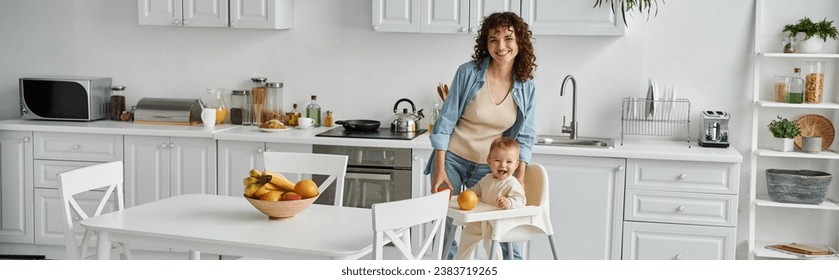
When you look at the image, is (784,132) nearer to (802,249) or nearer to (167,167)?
(802,249)

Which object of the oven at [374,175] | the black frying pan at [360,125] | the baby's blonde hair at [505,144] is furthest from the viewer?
the black frying pan at [360,125]

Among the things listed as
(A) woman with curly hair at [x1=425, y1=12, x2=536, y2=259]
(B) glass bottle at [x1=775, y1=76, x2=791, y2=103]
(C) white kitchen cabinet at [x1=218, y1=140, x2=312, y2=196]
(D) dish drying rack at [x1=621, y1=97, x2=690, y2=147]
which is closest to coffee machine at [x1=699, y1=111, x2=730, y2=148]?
(D) dish drying rack at [x1=621, y1=97, x2=690, y2=147]

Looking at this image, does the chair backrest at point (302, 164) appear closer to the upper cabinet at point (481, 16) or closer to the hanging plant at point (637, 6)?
the upper cabinet at point (481, 16)

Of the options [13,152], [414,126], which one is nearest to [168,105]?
[13,152]

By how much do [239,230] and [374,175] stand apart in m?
1.76

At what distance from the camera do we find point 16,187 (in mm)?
5082

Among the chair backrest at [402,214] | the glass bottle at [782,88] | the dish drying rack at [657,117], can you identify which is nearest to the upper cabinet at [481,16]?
the dish drying rack at [657,117]

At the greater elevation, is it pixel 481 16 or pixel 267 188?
pixel 481 16

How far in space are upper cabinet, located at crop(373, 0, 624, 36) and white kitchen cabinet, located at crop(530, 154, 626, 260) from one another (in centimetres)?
62

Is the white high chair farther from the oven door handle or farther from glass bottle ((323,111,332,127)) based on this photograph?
glass bottle ((323,111,332,127))

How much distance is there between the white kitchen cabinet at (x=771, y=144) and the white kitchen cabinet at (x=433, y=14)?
48.1 inches

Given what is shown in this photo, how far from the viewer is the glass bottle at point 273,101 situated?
5.20 meters

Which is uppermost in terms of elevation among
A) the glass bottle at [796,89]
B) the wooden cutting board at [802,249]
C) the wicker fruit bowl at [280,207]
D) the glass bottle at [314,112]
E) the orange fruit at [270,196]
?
the glass bottle at [796,89]

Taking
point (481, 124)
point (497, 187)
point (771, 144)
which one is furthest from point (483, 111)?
point (771, 144)
